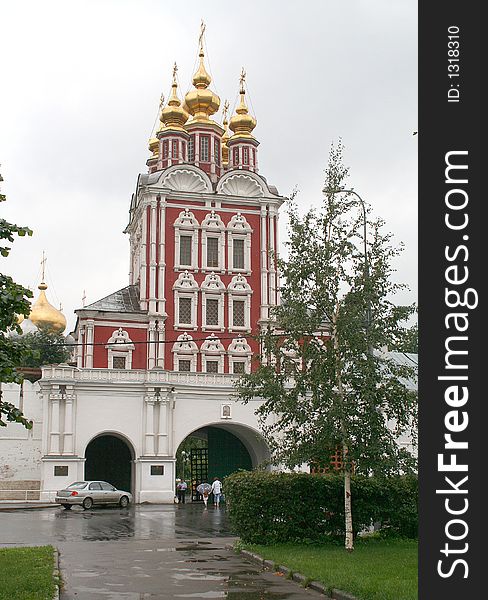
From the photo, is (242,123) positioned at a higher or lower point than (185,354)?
higher

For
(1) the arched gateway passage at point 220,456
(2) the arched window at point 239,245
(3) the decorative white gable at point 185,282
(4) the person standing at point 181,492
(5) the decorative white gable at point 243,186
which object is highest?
(5) the decorative white gable at point 243,186

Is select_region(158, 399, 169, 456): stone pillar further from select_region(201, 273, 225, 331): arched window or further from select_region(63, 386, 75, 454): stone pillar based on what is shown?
select_region(201, 273, 225, 331): arched window

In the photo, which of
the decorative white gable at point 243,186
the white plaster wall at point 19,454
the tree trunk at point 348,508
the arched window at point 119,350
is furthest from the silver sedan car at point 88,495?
the decorative white gable at point 243,186

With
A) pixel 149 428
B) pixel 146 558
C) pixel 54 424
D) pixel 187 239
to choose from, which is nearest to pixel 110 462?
pixel 149 428

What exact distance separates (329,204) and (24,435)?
99.1ft

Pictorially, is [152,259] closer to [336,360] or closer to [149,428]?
[149,428]

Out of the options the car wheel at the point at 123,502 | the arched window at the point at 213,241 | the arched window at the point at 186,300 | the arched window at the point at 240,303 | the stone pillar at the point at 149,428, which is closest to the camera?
the car wheel at the point at 123,502

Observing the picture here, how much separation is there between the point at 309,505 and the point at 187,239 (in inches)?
1266

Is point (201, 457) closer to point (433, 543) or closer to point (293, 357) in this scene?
point (293, 357)

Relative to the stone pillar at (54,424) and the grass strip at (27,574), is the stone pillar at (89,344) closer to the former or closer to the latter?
the stone pillar at (54,424)

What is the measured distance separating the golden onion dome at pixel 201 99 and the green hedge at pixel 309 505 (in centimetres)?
3851

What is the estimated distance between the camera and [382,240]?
1903 centimetres

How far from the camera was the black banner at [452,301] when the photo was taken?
7504 mm

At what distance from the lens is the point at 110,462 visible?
46875 mm
